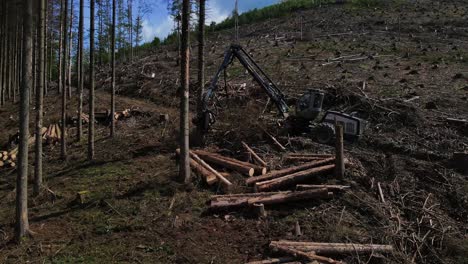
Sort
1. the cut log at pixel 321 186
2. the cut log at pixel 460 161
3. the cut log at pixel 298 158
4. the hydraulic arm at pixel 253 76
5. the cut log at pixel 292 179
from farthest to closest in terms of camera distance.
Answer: the hydraulic arm at pixel 253 76 → the cut log at pixel 298 158 → the cut log at pixel 460 161 → the cut log at pixel 292 179 → the cut log at pixel 321 186

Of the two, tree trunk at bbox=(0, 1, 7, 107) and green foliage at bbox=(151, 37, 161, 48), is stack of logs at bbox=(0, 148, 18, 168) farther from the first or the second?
green foliage at bbox=(151, 37, 161, 48)

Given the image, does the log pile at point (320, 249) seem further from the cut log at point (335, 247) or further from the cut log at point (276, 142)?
the cut log at point (276, 142)

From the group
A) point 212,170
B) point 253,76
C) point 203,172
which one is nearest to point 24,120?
point 203,172

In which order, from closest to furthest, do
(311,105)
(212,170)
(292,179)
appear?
(292,179), (212,170), (311,105)

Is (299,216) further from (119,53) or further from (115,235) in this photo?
(119,53)

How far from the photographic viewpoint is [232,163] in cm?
1188

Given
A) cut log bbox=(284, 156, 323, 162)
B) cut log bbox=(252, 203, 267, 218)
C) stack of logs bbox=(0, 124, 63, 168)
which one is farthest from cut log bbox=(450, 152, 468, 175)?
stack of logs bbox=(0, 124, 63, 168)

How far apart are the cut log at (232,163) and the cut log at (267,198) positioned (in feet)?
4.76

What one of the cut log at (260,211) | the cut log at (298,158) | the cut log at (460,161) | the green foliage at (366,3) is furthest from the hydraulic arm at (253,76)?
the green foliage at (366,3)

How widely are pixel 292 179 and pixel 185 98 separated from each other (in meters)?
3.37

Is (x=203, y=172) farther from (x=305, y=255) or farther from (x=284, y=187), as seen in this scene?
(x=305, y=255)

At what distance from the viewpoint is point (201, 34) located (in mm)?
14336

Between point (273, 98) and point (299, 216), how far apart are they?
663 cm

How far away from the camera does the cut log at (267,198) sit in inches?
376
